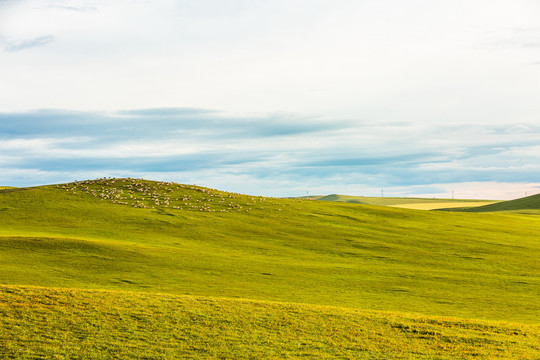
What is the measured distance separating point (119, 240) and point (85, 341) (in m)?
29.3

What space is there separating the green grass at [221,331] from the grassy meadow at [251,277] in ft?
0.28

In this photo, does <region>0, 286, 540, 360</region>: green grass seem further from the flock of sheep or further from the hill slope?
the flock of sheep

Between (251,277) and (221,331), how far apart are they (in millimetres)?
16511

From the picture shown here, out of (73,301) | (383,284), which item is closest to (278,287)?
(383,284)

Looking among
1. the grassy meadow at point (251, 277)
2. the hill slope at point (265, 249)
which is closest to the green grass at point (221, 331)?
the grassy meadow at point (251, 277)

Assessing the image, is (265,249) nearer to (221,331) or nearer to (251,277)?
(251,277)

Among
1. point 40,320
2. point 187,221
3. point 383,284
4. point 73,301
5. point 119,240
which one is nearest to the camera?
point 40,320

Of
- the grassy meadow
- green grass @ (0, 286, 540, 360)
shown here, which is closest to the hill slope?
the grassy meadow

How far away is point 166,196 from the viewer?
215 ft

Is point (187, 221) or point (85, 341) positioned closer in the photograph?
point (85, 341)

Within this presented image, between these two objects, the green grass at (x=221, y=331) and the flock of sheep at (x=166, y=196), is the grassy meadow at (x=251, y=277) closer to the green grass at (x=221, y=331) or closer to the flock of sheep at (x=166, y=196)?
the green grass at (x=221, y=331)

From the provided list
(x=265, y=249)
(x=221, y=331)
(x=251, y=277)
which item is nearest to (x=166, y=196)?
(x=265, y=249)

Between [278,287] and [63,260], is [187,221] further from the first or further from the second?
[278,287]

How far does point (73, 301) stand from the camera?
73.5 feet
